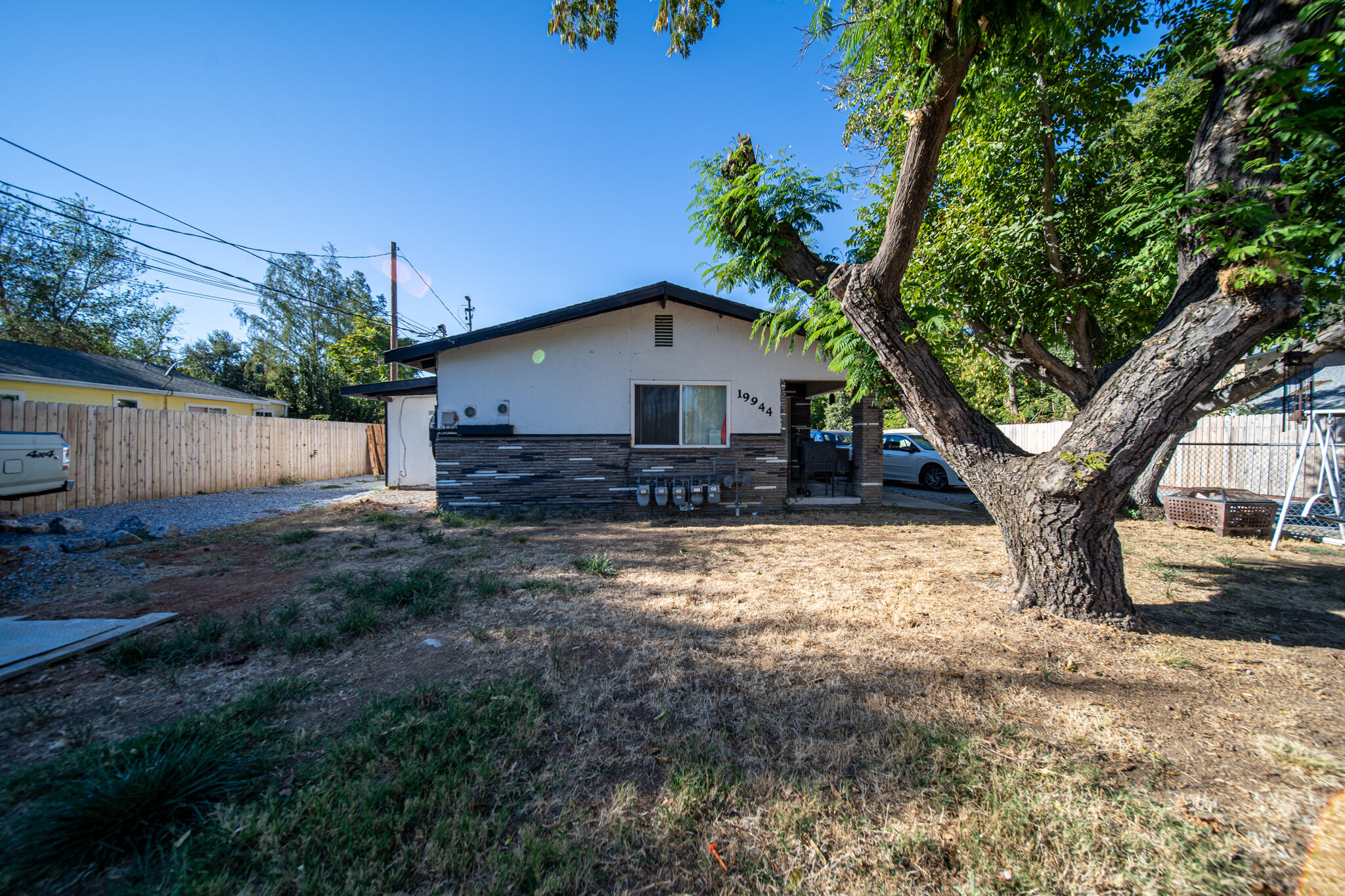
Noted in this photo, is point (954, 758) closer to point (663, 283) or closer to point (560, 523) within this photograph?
point (560, 523)

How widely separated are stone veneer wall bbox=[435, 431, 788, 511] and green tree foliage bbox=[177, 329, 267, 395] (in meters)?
24.4

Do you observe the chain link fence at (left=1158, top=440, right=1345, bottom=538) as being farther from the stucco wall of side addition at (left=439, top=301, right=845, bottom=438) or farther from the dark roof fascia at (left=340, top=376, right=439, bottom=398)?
the dark roof fascia at (left=340, top=376, right=439, bottom=398)

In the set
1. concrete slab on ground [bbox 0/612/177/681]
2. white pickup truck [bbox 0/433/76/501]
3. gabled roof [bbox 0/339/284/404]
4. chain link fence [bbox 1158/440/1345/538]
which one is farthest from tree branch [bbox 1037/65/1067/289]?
gabled roof [bbox 0/339/284/404]

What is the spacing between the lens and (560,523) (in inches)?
312

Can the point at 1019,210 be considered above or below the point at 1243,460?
above

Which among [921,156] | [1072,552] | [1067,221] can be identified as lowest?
[1072,552]

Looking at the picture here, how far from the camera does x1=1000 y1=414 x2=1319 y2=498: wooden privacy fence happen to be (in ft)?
30.7

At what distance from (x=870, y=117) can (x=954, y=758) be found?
8.64m

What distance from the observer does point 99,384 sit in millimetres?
13719

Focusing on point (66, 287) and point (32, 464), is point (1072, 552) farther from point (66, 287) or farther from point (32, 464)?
point (66, 287)

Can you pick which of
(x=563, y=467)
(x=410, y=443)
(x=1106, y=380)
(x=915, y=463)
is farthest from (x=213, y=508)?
(x=915, y=463)

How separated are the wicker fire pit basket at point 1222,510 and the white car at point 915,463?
17.9ft

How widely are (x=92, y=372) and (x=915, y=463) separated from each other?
2404 centimetres

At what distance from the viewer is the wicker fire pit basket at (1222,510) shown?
6727mm
